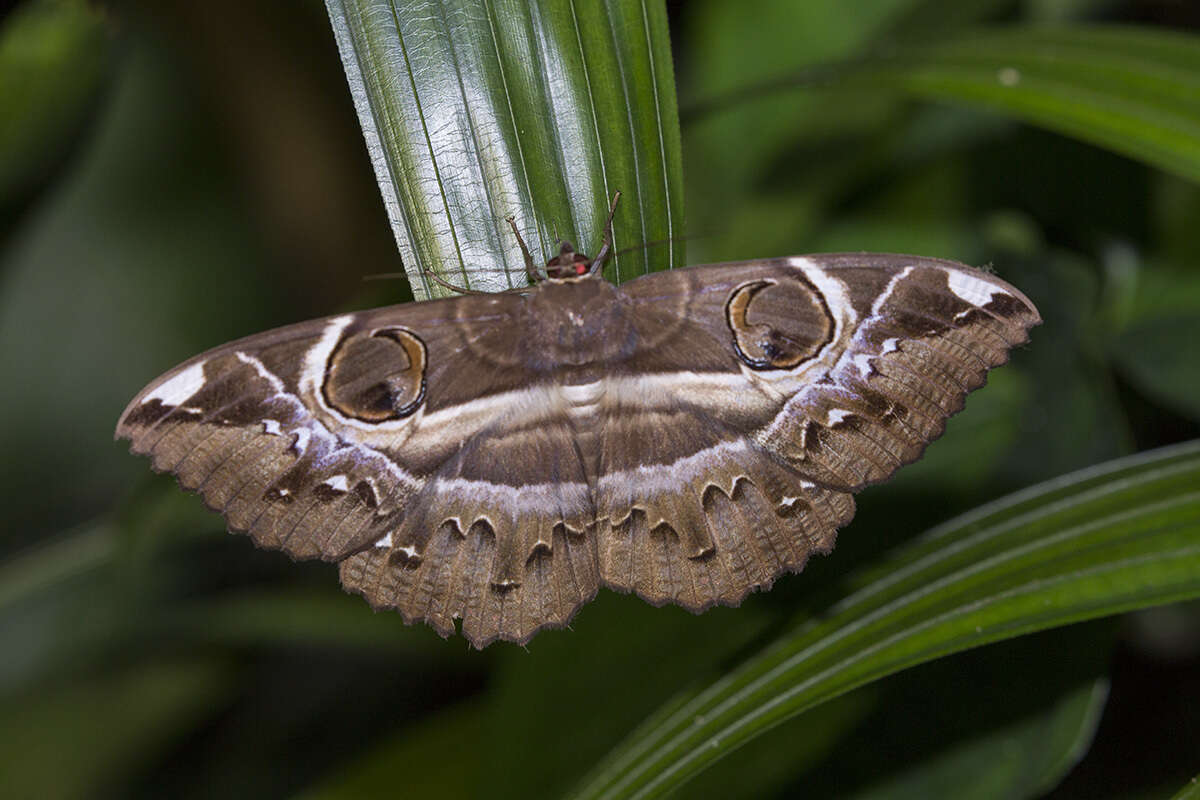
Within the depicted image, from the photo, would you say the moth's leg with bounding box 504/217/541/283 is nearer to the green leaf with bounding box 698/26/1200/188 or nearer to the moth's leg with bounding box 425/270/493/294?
the moth's leg with bounding box 425/270/493/294

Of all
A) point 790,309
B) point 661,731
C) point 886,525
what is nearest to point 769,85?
point 790,309

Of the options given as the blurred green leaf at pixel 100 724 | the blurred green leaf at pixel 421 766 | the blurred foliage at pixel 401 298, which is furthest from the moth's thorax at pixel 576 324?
the blurred green leaf at pixel 100 724

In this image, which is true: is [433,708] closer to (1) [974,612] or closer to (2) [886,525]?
(2) [886,525]

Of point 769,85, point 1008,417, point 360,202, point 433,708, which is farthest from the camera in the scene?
point 360,202

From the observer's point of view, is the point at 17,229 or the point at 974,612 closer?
the point at 974,612

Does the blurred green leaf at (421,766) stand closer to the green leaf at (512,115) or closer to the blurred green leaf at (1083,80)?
the green leaf at (512,115)

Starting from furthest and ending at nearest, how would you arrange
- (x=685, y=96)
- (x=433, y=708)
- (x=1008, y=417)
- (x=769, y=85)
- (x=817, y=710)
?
(x=685, y=96)
(x=433, y=708)
(x=1008, y=417)
(x=817, y=710)
(x=769, y=85)
